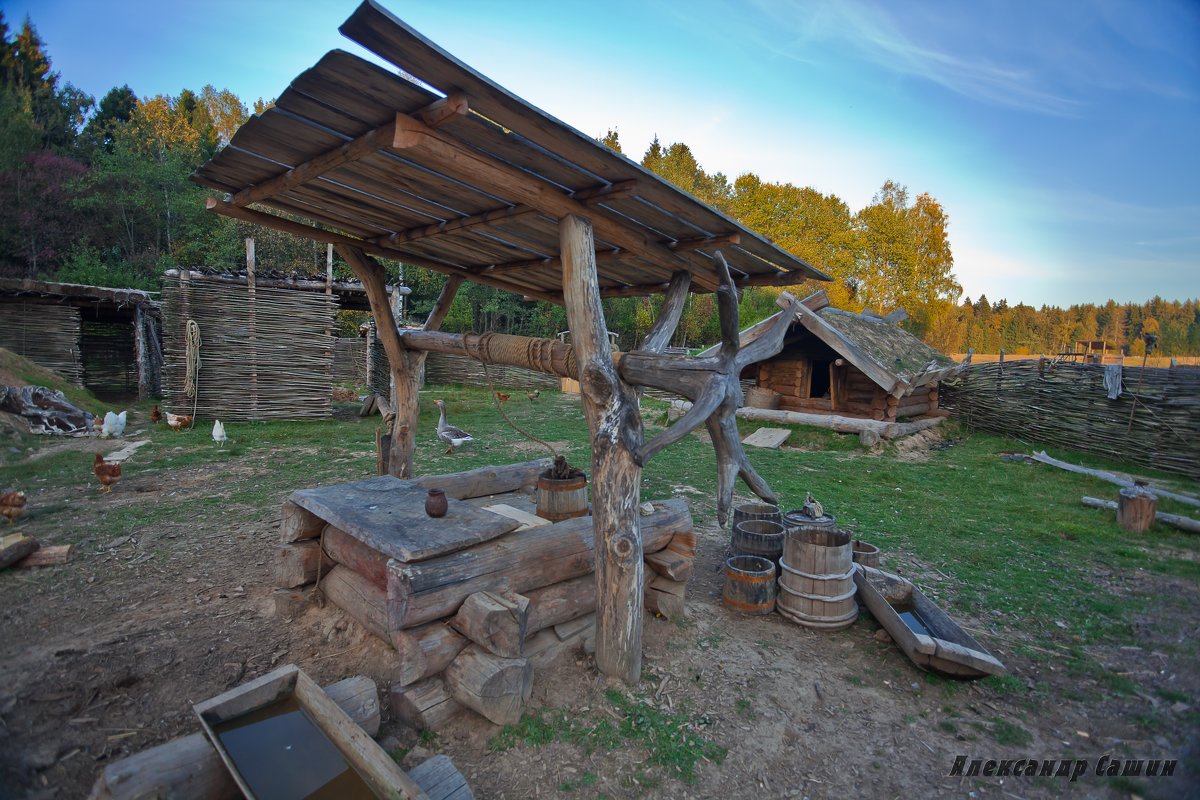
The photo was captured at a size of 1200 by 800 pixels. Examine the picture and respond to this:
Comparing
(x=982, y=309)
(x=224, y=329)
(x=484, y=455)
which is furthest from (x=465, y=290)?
(x=982, y=309)

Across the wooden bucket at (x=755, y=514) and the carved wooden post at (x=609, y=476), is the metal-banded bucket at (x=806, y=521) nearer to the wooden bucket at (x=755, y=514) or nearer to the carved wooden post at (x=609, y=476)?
the wooden bucket at (x=755, y=514)

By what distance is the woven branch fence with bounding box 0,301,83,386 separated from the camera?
1390 centimetres

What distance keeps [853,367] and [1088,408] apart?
5.08m

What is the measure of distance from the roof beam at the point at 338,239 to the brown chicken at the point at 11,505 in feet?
13.2

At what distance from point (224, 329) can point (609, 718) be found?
508 inches

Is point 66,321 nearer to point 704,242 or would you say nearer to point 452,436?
point 452,436

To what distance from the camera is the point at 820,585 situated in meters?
4.18

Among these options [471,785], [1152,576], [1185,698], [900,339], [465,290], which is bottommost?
[471,785]

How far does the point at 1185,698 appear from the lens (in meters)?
2.02

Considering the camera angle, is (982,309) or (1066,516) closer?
(1066,516)

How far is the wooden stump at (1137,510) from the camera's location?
19.1 feet

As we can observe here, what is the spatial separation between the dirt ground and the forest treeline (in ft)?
45.6

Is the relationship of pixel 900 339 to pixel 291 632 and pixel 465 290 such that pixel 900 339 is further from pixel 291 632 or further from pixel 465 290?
pixel 465 290

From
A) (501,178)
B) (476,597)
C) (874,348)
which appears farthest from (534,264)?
(874,348)
